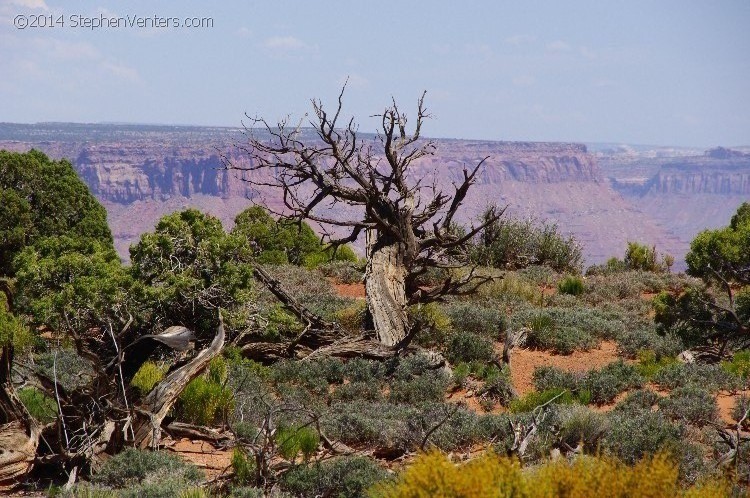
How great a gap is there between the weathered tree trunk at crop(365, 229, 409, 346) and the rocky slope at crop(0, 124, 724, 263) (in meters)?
64.6

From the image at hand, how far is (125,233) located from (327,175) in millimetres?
75564

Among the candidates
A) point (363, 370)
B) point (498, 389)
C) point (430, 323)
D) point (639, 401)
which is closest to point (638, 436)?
point (639, 401)

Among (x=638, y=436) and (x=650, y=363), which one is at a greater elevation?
(x=638, y=436)

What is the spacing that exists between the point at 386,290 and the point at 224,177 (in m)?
95.3

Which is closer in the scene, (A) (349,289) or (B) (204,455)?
(B) (204,455)

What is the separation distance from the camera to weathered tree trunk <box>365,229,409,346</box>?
11523 mm

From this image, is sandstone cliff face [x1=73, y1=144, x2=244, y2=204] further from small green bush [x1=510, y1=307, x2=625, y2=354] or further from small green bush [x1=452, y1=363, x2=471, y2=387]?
small green bush [x1=452, y1=363, x2=471, y2=387]

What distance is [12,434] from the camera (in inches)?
249

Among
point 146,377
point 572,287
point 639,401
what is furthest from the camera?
point 572,287

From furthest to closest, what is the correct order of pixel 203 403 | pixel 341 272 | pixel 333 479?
pixel 341 272 < pixel 203 403 < pixel 333 479

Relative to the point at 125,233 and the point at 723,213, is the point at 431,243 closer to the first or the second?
the point at 125,233

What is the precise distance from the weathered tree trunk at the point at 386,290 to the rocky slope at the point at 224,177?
64577 mm

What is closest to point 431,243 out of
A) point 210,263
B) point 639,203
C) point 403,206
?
point 403,206

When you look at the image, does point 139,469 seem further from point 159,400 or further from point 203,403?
point 203,403
